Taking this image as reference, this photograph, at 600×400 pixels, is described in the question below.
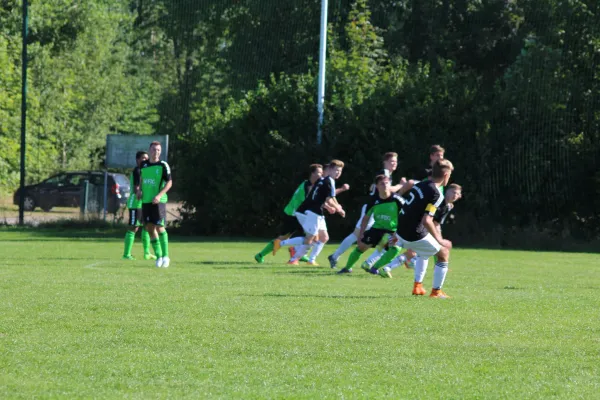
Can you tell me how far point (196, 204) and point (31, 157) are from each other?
16869mm

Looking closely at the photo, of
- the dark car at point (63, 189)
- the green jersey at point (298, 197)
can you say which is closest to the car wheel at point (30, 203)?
the dark car at point (63, 189)

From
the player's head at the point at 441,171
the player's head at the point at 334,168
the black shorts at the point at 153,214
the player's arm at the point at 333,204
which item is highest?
the player's head at the point at 441,171

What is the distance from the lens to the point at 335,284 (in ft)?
47.8

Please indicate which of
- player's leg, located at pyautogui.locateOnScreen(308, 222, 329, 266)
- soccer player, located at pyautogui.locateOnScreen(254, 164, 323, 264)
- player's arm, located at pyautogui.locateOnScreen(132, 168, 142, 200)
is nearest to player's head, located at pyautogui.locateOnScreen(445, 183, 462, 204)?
player's leg, located at pyautogui.locateOnScreen(308, 222, 329, 266)

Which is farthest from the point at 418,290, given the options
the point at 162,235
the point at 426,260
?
the point at 162,235

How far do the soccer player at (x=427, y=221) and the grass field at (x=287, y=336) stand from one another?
566 mm

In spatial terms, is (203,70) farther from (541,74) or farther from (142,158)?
(142,158)

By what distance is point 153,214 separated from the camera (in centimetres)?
1781

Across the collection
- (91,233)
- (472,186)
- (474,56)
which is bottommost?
(91,233)

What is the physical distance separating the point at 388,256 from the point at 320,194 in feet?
8.77

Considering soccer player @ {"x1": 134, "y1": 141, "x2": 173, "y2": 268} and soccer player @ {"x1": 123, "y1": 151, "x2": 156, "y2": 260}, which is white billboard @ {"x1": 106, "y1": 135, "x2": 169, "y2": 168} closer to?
soccer player @ {"x1": 123, "y1": 151, "x2": 156, "y2": 260}

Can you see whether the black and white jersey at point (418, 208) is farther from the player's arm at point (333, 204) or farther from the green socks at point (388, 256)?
the player's arm at point (333, 204)

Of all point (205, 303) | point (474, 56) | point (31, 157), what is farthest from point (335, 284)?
point (31, 157)

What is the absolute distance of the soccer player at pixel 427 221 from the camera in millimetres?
12102
